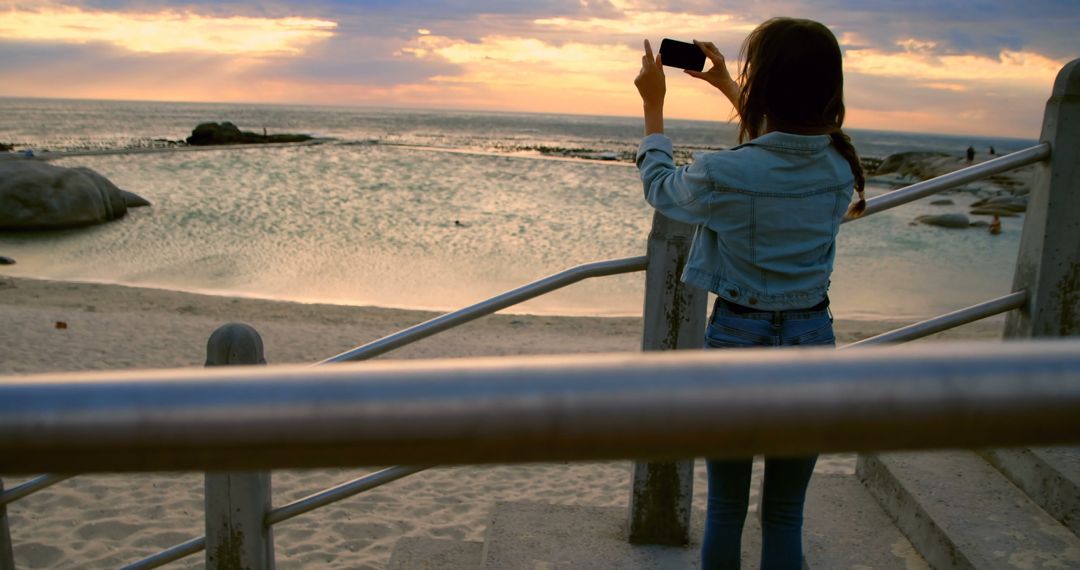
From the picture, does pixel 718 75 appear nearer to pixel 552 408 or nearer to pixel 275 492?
pixel 552 408

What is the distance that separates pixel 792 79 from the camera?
2.02m

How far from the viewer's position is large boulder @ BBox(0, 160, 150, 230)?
19.7 meters

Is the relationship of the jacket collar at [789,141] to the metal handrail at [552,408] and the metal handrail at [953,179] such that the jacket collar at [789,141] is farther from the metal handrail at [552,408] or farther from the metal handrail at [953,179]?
the metal handrail at [552,408]

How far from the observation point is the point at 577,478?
6086 millimetres

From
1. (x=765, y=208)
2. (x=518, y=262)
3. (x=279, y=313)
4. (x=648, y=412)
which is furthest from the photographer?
(x=518, y=262)

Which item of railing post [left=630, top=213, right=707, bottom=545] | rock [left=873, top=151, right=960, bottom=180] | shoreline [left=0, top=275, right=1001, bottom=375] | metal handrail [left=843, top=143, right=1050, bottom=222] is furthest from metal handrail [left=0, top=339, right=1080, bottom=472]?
rock [left=873, top=151, right=960, bottom=180]

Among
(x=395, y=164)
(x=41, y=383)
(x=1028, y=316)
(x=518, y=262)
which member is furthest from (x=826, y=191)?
(x=395, y=164)

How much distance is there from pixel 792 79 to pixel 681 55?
1.33ft

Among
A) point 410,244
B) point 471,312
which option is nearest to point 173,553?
point 471,312

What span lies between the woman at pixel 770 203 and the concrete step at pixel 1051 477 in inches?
42.3

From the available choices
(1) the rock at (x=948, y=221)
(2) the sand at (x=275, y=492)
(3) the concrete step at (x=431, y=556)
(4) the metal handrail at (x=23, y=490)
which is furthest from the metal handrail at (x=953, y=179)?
(1) the rock at (x=948, y=221)

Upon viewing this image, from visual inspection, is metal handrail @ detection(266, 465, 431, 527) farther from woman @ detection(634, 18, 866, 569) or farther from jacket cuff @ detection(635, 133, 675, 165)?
jacket cuff @ detection(635, 133, 675, 165)

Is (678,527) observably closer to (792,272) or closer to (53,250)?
(792,272)

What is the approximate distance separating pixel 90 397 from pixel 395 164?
47.6m
